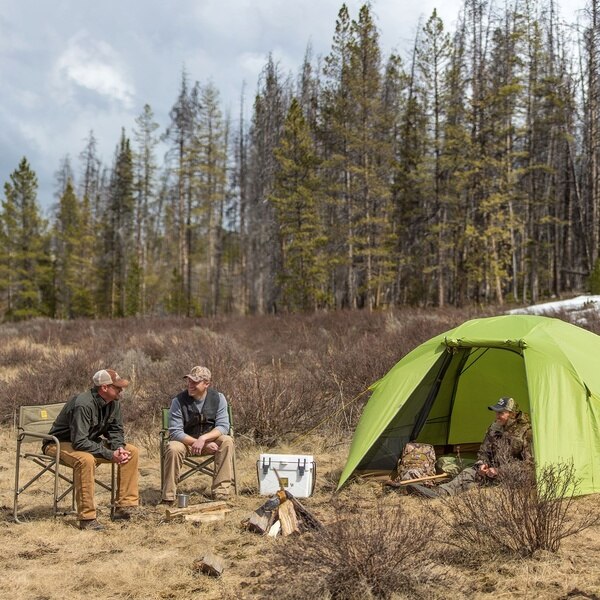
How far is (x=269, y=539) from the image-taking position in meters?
4.39

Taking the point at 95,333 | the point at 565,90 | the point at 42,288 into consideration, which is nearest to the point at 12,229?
the point at 42,288

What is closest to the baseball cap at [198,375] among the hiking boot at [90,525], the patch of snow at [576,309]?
the hiking boot at [90,525]

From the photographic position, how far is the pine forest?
72.5 feet

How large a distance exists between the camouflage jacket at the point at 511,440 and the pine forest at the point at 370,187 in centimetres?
1257

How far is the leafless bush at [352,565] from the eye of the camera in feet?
10.6

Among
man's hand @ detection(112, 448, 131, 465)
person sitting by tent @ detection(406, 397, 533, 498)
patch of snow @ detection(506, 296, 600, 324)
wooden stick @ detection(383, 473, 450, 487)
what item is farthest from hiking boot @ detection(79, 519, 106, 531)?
patch of snow @ detection(506, 296, 600, 324)

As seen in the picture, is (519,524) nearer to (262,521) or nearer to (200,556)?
(262,521)

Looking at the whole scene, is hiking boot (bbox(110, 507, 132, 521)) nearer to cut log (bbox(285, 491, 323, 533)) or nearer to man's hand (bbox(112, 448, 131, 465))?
man's hand (bbox(112, 448, 131, 465))

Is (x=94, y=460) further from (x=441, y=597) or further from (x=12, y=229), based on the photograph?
(x=12, y=229)

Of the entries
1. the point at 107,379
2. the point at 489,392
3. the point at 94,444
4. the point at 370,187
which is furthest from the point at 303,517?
the point at 370,187

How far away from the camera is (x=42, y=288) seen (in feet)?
119

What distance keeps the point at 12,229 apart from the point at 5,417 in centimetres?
2771

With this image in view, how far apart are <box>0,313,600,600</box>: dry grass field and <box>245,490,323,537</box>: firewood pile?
0.10m

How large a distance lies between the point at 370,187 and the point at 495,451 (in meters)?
17.4
